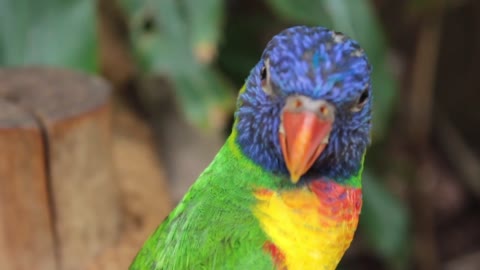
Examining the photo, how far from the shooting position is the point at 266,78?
1418 millimetres

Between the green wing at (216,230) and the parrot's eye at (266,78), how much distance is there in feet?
0.68

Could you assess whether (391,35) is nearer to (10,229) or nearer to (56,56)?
(56,56)

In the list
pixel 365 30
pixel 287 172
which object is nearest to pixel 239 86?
pixel 365 30

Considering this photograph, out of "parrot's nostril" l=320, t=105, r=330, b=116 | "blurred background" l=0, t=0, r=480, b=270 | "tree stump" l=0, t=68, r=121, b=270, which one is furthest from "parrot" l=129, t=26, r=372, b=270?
"blurred background" l=0, t=0, r=480, b=270

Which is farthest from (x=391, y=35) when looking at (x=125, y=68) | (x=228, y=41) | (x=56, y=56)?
(x=56, y=56)

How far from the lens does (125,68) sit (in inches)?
127

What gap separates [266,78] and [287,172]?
8.4 inches

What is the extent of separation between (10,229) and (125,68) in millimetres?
1476

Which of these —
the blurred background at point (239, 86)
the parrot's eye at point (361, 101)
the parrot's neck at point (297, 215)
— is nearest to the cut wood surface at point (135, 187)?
the blurred background at point (239, 86)

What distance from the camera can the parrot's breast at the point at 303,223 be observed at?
1482 mm

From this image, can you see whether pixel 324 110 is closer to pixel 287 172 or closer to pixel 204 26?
pixel 287 172

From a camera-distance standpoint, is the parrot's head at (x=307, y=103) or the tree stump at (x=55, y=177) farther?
the tree stump at (x=55, y=177)

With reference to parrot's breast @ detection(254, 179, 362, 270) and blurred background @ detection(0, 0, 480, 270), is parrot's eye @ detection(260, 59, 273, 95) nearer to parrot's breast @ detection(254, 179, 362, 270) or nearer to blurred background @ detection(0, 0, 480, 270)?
parrot's breast @ detection(254, 179, 362, 270)

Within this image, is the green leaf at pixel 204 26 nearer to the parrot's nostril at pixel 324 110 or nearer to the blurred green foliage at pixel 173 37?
the blurred green foliage at pixel 173 37
